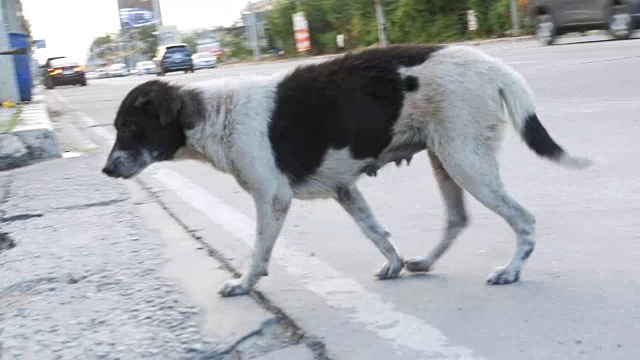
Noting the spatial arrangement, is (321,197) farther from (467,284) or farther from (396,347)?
(396,347)

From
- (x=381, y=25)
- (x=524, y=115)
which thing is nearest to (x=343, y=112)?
(x=524, y=115)

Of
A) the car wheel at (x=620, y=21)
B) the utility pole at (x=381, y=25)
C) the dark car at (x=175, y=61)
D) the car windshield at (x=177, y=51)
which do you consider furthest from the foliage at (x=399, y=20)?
the car wheel at (x=620, y=21)

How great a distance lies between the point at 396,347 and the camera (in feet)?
12.3

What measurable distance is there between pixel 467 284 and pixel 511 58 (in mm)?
17693

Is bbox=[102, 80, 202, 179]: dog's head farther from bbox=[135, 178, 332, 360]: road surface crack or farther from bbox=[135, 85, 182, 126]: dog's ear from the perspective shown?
bbox=[135, 178, 332, 360]: road surface crack

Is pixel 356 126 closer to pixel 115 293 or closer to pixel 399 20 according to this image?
pixel 115 293

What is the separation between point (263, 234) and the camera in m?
4.64

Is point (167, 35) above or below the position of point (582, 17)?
below

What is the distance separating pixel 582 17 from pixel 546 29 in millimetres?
1602

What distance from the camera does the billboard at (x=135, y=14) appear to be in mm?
125625

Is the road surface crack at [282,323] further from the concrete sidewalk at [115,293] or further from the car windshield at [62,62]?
the car windshield at [62,62]

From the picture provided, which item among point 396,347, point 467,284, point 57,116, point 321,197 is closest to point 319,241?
point 321,197

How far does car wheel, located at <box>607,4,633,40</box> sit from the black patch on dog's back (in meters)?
20.2

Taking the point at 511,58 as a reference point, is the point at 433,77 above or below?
above
